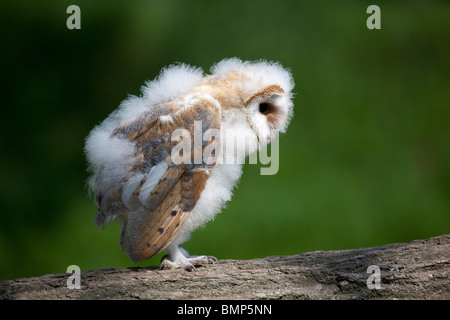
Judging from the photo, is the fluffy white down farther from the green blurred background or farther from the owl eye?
the green blurred background

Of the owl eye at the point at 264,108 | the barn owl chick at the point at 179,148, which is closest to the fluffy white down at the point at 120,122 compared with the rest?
the barn owl chick at the point at 179,148

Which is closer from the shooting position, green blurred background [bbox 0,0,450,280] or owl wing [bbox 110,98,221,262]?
owl wing [bbox 110,98,221,262]

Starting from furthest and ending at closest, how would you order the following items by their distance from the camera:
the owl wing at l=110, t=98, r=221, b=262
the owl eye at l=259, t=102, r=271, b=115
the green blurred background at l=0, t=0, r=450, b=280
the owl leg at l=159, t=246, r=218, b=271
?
the green blurred background at l=0, t=0, r=450, b=280 < the owl eye at l=259, t=102, r=271, b=115 < the owl leg at l=159, t=246, r=218, b=271 < the owl wing at l=110, t=98, r=221, b=262

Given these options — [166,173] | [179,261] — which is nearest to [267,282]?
[179,261]

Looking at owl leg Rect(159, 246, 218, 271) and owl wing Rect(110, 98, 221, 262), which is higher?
owl wing Rect(110, 98, 221, 262)

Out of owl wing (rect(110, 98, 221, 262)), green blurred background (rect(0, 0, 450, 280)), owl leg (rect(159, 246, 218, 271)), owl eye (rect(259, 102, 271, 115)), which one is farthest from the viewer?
green blurred background (rect(0, 0, 450, 280))

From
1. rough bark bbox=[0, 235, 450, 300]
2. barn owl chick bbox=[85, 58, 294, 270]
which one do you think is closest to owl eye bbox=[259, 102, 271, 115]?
barn owl chick bbox=[85, 58, 294, 270]

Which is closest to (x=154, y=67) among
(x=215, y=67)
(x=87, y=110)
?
(x=87, y=110)

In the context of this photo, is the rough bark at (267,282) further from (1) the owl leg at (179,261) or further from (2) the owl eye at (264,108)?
(2) the owl eye at (264,108)

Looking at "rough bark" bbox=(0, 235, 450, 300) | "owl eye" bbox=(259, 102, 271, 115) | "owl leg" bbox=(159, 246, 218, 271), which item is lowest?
"rough bark" bbox=(0, 235, 450, 300)
